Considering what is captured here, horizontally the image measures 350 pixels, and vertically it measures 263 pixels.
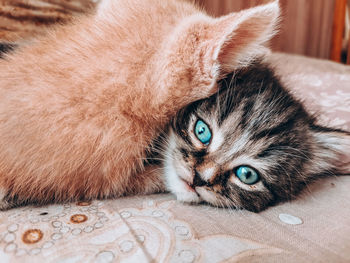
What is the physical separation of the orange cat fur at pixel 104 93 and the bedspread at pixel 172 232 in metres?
0.08

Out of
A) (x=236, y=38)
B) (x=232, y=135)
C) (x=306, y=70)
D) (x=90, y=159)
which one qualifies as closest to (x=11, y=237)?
(x=90, y=159)

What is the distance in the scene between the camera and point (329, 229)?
0.72 meters

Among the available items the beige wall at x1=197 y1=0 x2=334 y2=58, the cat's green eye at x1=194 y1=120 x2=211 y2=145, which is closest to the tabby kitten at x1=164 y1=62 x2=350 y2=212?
the cat's green eye at x1=194 y1=120 x2=211 y2=145

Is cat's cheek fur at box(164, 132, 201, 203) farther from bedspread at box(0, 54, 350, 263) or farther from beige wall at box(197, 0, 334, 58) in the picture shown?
beige wall at box(197, 0, 334, 58)

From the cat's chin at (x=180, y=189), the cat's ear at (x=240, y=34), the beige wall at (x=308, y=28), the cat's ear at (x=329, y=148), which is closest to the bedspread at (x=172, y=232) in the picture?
the cat's chin at (x=180, y=189)

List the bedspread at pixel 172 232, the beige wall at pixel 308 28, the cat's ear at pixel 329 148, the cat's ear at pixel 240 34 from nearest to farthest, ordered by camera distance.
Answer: the bedspread at pixel 172 232, the cat's ear at pixel 240 34, the cat's ear at pixel 329 148, the beige wall at pixel 308 28

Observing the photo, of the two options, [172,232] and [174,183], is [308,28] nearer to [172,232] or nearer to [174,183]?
[174,183]

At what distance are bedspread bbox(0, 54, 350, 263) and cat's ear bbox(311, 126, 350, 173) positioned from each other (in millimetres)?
137

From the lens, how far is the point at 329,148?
99 cm

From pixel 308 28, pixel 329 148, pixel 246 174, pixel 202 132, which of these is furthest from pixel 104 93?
pixel 308 28

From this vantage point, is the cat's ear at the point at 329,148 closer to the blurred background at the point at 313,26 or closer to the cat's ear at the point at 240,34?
the cat's ear at the point at 240,34

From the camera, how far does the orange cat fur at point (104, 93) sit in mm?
719

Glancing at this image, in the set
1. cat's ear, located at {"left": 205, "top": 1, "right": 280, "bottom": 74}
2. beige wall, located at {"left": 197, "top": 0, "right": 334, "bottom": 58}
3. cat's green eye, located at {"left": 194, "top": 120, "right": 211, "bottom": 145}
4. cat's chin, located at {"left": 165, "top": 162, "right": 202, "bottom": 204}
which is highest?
beige wall, located at {"left": 197, "top": 0, "right": 334, "bottom": 58}

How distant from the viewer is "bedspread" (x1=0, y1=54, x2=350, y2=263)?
0.58m
